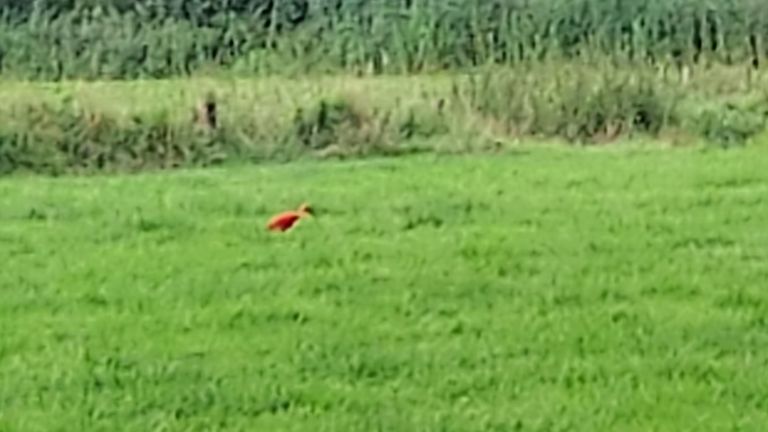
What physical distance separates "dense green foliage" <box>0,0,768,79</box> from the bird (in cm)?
404

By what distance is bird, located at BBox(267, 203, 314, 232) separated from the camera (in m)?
7.59

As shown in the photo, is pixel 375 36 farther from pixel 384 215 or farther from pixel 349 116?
pixel 384 215

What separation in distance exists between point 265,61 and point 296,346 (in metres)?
6.47

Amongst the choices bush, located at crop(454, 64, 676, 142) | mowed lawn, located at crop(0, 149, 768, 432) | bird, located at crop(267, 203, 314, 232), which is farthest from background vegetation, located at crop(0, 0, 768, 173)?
bird, located at crop(267, 203, 314, 232)

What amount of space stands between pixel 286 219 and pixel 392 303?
1.53 metres

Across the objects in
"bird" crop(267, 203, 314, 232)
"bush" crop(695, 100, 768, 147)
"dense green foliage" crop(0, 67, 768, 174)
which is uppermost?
"bird" crop(267, 203, 314, 232)

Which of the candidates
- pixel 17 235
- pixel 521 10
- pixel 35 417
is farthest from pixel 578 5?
pixel 35 417

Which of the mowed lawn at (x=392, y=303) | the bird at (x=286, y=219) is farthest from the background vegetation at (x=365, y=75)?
the bird at (x=286, y=219)

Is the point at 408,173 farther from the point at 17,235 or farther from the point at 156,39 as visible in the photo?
the point at 156,39

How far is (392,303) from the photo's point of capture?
20.4 feet

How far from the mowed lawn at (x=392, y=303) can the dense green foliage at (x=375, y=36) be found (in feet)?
10.2

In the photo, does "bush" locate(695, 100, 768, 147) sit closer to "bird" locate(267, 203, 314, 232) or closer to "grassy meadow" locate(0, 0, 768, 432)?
"grassy meadow" locate(0, 0, 768, 432)

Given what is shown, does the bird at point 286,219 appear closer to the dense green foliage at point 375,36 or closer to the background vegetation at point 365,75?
the background vegetation at point 365,75

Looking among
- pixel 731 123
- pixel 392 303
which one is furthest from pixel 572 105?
pixel 392 303
